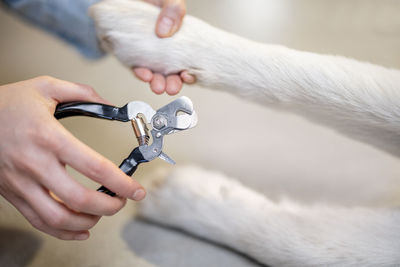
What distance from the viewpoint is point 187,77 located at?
0.62 metres

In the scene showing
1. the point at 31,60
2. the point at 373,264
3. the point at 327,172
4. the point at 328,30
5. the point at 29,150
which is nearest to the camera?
the point at 29,150

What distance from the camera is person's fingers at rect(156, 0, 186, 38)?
0.60 m

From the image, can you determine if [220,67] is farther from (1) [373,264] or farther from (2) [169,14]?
(1) [373,264]

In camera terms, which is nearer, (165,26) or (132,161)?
(132,161)

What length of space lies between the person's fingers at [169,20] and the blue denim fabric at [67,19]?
0.23 m

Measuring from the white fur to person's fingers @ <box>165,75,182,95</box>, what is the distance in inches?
0.5

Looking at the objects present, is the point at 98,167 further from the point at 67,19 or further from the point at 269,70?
the point at 67,19

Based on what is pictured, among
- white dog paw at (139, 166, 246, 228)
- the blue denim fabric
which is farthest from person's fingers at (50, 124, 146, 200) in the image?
the blue denim fabric

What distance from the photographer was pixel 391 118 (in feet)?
1.71

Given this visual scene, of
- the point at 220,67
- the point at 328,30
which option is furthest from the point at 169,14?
the point at 328,30

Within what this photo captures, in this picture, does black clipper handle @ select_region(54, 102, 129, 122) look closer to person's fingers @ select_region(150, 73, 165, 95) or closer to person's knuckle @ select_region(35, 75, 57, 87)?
person's knuckle @ select_region(35, 75, 57, 87)

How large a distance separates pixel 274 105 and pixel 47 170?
0.35 metres

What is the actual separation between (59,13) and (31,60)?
0.24 metres

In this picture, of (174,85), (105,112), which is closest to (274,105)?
(174,85)
